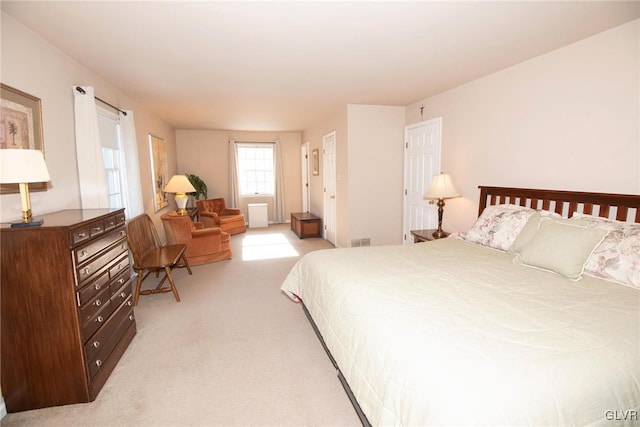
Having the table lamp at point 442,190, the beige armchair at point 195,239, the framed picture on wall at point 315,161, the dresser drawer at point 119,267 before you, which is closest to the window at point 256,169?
the framed picture on wall at point 315,161

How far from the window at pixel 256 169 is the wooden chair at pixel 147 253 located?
4.25 metres

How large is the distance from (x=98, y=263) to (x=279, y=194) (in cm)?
617

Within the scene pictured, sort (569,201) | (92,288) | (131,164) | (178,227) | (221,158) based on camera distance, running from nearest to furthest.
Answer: (92,288), (569,201), (131,164), (178,227), (221,158)

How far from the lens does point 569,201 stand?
101 inches

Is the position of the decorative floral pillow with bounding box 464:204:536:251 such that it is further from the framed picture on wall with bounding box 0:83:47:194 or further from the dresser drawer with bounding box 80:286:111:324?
the framed picture on wall with bounding box 0:83:47:194

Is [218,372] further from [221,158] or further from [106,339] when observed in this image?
[221,158]

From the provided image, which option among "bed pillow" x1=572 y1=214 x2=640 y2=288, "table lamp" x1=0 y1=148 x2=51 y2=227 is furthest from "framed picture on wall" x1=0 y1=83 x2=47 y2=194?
"bed pillow" x1=572 y1=214 x2=640 y2=288

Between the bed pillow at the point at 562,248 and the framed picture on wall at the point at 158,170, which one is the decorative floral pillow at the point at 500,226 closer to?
the bed pillow at the point at 562,248

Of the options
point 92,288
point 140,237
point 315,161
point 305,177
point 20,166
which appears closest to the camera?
Result: point 20,166

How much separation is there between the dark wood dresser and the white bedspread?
59.0 inches

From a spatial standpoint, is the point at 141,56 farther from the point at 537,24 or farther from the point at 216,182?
the point at 216,182

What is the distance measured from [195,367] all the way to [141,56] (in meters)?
2.65

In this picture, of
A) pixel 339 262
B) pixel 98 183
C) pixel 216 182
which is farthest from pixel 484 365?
pixel 216 182

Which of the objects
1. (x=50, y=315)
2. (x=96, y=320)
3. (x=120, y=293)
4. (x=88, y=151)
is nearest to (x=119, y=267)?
(x=120, y=293)
